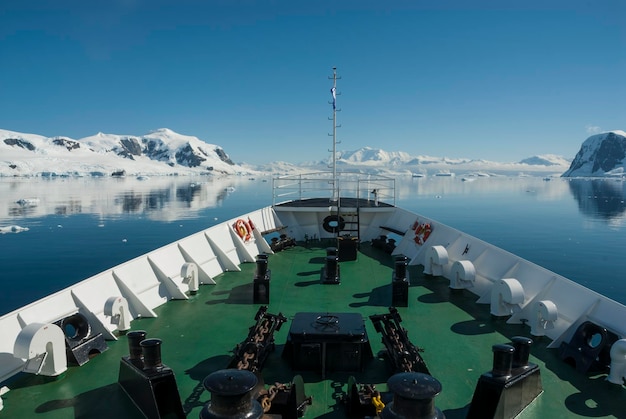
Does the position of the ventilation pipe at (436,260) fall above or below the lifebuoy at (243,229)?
below

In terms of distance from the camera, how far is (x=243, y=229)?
12.4m

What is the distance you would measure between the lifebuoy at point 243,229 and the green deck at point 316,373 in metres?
2.36

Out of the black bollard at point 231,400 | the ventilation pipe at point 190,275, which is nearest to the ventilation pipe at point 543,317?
the black bollard at point 231,400

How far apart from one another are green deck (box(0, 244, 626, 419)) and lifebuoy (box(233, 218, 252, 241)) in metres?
Answer: 2.36

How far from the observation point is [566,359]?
5902 millimetres

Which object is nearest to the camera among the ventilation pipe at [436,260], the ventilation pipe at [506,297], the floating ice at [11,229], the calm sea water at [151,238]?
the ventilation pipe at [506,297]

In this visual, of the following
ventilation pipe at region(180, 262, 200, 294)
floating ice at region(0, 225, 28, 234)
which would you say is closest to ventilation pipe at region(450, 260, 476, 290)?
ventilation pipe at region(180, 262, 200, 294)

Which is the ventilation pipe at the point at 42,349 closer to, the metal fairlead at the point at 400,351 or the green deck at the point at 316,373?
the green deck at the point at 316,373

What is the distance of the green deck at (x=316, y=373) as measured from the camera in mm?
4719

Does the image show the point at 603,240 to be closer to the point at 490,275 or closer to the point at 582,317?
the point at 490,275

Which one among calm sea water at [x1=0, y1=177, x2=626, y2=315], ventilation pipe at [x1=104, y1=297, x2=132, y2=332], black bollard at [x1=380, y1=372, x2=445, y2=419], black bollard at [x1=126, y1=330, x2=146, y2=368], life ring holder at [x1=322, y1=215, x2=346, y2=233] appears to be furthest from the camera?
calm sea water at [x1=0, y1=177, x2=626, y2=315]

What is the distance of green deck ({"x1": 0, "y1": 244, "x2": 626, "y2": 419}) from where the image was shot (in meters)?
4.72

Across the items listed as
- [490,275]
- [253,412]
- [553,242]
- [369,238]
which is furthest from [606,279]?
[253,412]

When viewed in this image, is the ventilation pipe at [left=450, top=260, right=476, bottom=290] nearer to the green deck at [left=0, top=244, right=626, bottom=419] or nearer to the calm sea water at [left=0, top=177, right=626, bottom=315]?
the green deck at [left=0, top=244, right=626, bottom=419]
